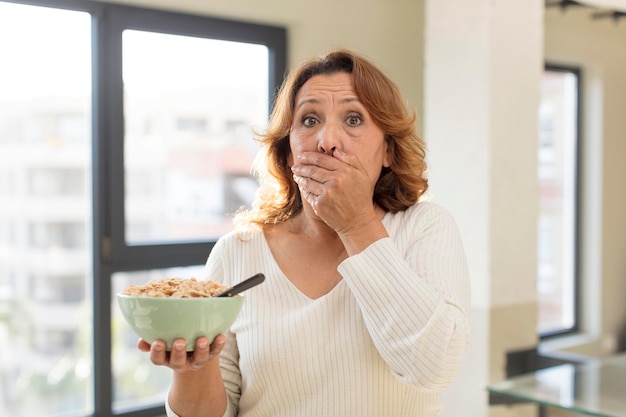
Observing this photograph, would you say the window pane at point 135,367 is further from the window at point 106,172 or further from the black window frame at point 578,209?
the black window frame at point 578,209

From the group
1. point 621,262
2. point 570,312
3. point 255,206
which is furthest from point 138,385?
point 621,262

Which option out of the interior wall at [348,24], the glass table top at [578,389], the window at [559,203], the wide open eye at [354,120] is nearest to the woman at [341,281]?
the wide open eye at [354,120]

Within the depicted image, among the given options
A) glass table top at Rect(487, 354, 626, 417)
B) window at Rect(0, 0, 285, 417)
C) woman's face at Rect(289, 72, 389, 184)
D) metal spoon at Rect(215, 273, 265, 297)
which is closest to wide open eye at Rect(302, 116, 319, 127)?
woman's face at Rect(289, 72, 389, 184)

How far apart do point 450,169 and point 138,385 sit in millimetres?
1647

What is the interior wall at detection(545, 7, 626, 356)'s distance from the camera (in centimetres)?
477

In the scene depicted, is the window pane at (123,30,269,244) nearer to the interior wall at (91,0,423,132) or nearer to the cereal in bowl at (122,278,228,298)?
the interior wall at (91,0,423,132)

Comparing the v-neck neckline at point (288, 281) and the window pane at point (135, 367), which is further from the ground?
the v-neck neckline at point (288, 281)

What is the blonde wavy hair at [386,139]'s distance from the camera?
1.34 metres

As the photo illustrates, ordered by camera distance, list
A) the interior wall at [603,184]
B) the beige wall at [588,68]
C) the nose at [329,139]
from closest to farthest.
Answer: the nose at [329,139]
the beige wall at [588,68]
the interior wall at [603,184]

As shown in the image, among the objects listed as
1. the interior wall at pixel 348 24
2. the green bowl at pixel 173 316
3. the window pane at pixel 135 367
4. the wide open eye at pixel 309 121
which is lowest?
the window pane at pixel 135 367

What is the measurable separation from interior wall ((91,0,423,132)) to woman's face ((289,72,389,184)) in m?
1.82

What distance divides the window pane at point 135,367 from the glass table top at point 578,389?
152 cm

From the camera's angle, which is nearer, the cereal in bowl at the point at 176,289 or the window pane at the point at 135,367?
the cereal in bowl at the point at 176,289

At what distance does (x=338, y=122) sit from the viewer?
1.30 metres
